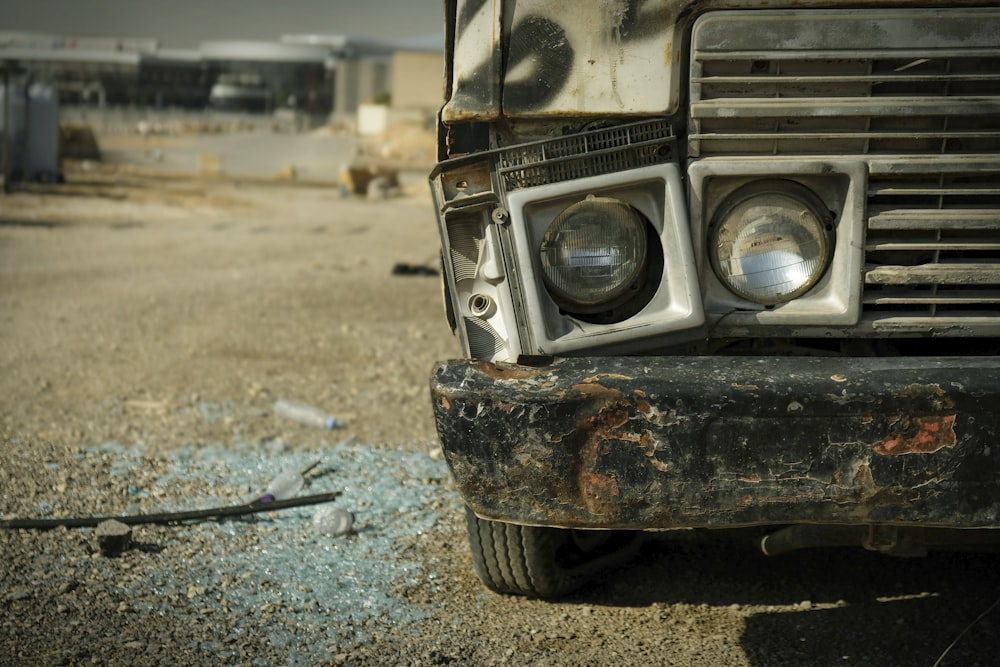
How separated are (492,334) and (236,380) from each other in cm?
334

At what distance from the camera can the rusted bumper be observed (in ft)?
7.13

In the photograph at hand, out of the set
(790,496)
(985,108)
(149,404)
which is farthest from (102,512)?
(985,108)

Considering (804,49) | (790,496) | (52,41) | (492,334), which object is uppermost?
(52,41)

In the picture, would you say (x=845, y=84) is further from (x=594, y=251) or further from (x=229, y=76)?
(x=229, y=76)

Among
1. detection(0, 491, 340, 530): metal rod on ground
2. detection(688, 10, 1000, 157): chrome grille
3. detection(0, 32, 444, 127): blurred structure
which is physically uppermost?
detection(0, 32, 444, 127): blurred structure

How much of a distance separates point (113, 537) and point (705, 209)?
6.73ft

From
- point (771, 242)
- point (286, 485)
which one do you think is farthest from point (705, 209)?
point (286, 485)

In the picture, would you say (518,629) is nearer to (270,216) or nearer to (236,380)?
(236,380)

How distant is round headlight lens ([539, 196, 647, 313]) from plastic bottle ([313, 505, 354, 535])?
4.90 ft

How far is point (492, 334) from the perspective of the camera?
2.61m

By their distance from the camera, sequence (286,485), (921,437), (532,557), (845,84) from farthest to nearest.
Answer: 1. (286,485)
2. (532,557)
3. (845,84)
4. (921,437)

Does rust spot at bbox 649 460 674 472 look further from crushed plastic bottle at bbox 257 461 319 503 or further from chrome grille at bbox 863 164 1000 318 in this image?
crushed plastic bottle at bbox 257 461 319 503

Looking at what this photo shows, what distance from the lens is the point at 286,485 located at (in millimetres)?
4051

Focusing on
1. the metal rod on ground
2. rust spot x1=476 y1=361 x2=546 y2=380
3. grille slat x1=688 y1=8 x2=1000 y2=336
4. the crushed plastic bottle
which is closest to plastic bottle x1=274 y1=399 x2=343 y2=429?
the crushed plastic bottle
